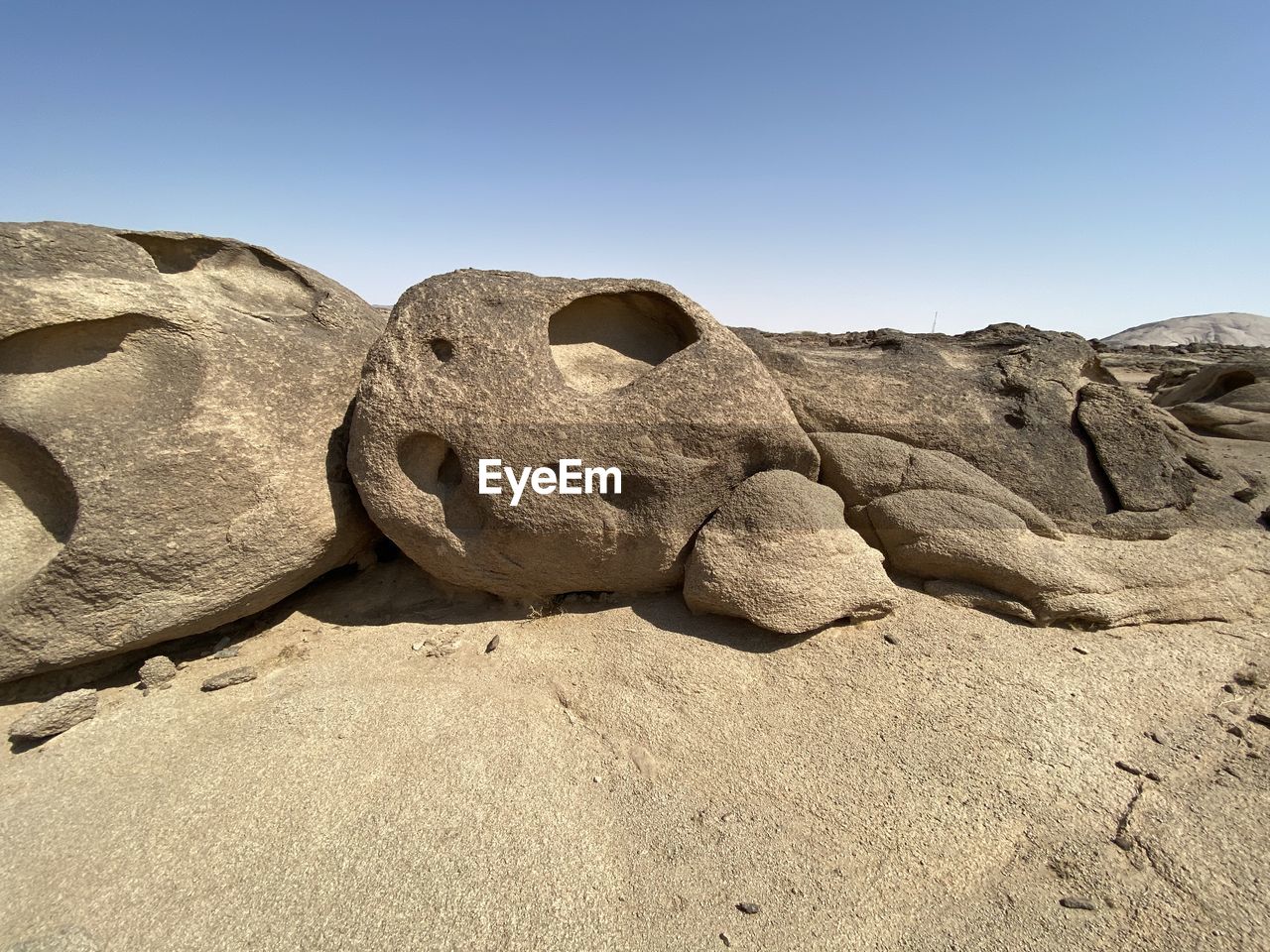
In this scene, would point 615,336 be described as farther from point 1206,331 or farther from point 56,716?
point 1206,331

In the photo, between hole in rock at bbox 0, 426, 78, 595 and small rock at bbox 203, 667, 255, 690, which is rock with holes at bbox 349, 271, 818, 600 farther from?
hole in rock at bbox 0, 426, 78, 595

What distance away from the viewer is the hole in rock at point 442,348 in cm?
246

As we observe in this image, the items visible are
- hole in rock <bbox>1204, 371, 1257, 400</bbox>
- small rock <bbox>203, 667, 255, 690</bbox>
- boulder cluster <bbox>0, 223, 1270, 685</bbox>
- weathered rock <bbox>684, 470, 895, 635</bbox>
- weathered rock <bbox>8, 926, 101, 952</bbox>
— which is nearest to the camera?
weathered rock <bbox>8, 926, 101, 952</bbox>

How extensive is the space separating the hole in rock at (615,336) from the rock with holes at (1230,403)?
4.45m

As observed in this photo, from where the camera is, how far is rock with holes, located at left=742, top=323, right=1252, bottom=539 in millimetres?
2848

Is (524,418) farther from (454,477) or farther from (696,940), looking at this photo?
(696,940)

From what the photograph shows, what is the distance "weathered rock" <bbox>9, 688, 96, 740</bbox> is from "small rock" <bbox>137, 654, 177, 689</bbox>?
15cm

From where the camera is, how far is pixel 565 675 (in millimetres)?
2283

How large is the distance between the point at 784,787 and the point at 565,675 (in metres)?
0.92

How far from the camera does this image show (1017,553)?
8.39 ft

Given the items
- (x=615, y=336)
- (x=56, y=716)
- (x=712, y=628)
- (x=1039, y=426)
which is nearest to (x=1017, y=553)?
(x=1039, y=426)

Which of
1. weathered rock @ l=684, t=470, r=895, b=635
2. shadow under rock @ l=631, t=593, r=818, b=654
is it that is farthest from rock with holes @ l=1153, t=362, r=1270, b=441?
shadow under rock @ l=631, t=593, r=818, b=654

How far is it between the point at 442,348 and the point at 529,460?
0.64m

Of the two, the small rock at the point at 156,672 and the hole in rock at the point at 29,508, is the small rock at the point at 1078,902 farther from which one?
the hole in rock at the point at 29,508
